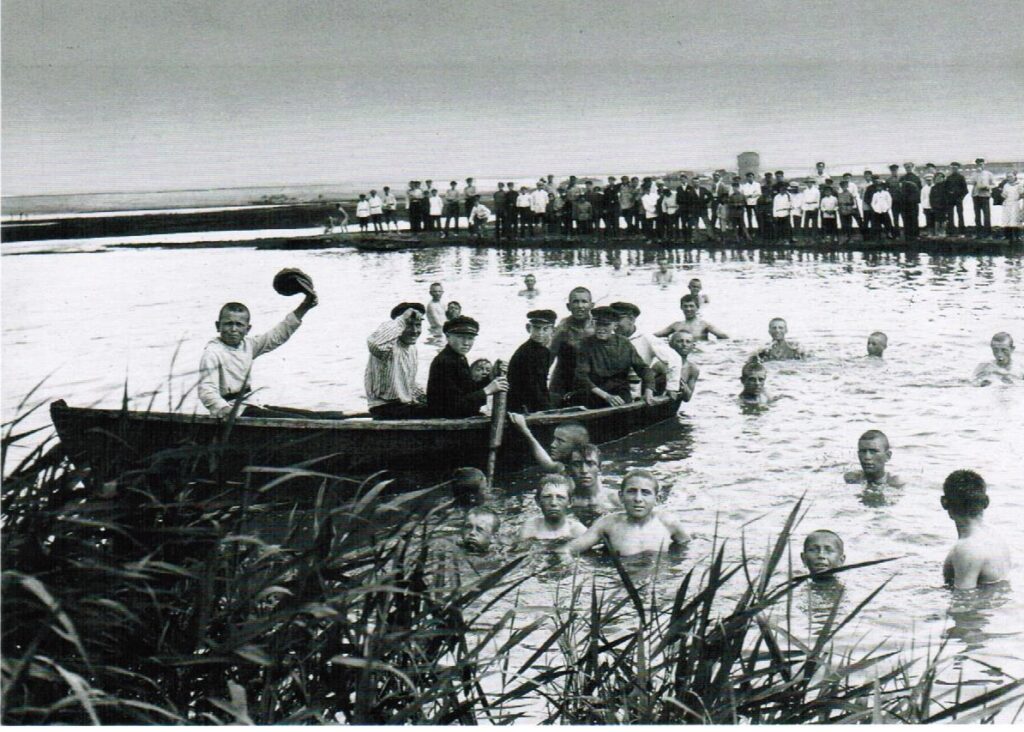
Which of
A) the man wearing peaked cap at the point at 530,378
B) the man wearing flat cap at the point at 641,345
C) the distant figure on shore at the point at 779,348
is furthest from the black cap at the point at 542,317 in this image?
the distant figure on shore at the point at 779,348

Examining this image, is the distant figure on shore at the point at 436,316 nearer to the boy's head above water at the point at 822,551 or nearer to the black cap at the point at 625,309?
the black cap at the point at 625,309

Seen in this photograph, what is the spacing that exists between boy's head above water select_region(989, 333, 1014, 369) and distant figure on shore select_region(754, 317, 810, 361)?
3.03 meters

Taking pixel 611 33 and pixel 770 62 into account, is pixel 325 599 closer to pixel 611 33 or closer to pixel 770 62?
pixel 611 33

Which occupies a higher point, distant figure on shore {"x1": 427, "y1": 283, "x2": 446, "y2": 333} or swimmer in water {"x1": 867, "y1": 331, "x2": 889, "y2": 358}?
distant figure on shore {"x1": 427, "y1": 283, "x2": 446, "y2": 333}

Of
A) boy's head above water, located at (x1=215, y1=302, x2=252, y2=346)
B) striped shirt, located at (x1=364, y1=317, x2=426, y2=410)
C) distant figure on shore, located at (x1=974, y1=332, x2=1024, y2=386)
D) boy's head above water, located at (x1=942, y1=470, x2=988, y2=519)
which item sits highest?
boy's head above water, located at (x1=215, y1=302, x2=252, y2=346)

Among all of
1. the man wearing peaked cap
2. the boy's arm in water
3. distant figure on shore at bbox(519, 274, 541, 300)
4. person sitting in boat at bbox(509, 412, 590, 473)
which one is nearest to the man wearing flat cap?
the man wearing peaked cap

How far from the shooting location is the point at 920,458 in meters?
7.75

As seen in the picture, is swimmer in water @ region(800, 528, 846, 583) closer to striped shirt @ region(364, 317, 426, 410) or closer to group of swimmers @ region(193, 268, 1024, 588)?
group of swimmers @ region(193, 268, 1024, 588)

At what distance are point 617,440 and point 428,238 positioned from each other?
780 inches

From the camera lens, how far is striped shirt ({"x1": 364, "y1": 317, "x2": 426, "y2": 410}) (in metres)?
7.87

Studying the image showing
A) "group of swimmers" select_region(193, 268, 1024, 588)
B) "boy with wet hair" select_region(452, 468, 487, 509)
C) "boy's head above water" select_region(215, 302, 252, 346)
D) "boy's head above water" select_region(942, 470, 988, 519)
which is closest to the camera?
"boy's head above water" select_region(942, 470, 988, 519)

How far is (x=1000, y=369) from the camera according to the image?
865cm

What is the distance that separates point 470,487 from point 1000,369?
182 inches

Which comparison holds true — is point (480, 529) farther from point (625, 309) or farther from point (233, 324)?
point (625, 309)
